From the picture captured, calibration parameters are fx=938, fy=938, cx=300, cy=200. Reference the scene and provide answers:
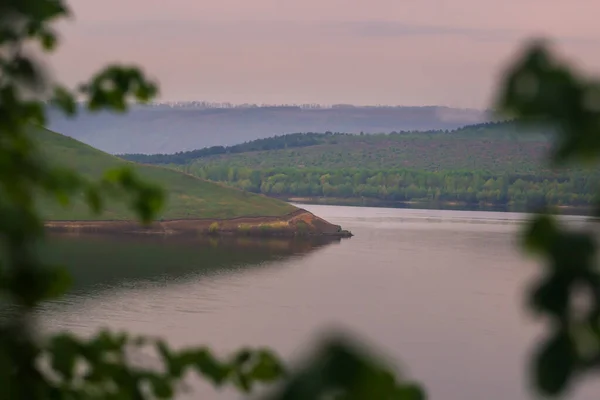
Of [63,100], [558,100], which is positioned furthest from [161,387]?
[558,100]

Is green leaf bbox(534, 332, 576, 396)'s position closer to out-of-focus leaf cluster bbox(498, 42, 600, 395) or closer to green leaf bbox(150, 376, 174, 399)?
out-of-focus leaf cluster bbox(498, 42, 600, 395)

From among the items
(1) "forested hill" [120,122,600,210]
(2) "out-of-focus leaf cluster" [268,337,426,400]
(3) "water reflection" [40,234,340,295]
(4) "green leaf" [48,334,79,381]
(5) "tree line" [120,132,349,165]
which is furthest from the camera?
(5) "tree line" [120,132,349,165]

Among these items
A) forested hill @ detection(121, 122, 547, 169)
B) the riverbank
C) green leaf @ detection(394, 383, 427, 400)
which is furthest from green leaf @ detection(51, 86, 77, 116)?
forested hill @ detection(121, 122, 547, 169)

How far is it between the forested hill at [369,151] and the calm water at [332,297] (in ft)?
259

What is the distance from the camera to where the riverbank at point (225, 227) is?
7269 centimetres

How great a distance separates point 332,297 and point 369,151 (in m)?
123

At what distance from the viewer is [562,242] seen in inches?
37.2

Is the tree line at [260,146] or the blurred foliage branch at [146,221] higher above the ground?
the tree line at [260,146]

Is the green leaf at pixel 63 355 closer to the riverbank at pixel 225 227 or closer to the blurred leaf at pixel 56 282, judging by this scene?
the blurred leaf at pixel 56 282

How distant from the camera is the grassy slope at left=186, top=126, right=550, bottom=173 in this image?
142000 mm

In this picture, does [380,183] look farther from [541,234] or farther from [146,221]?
[541,234]

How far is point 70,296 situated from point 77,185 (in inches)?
1521

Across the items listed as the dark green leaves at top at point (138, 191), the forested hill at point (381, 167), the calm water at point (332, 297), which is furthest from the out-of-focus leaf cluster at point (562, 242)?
the forested hill at point (381, 167)

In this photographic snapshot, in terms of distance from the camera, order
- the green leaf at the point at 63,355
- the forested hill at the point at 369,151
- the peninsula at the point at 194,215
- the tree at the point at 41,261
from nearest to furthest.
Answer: the tree at the point at 41,261
the green leaf at the point at 63,355
the peninsula at the point at 194,215
the forested hill at the point at 369,151
